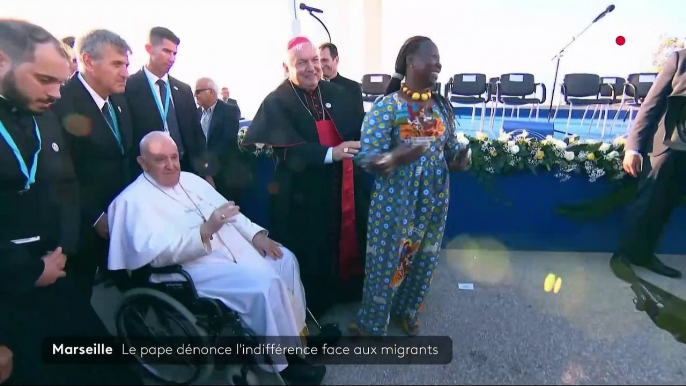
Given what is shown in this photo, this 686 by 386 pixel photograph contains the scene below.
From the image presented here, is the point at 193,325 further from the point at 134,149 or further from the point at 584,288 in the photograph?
the point at 584,288

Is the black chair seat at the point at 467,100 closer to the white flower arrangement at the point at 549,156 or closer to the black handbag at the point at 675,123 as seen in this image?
the white flower arrangement at the point at 549,156

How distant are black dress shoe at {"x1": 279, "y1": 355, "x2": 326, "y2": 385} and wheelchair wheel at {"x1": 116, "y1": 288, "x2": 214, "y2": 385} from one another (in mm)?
420

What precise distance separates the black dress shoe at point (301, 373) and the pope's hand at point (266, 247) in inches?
23.5

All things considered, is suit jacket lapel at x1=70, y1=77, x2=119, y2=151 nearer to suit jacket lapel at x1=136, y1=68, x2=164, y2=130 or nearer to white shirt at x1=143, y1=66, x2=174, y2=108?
suit jacket lapel at x1=136, y1=68, x2=164, y2=130

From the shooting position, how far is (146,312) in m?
2.19

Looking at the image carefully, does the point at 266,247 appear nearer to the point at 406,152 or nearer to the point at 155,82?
the point at 406,152

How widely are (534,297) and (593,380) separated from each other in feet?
3.09

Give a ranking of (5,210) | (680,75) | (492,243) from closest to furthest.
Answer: (5,210) → (680,75) → (492,243)

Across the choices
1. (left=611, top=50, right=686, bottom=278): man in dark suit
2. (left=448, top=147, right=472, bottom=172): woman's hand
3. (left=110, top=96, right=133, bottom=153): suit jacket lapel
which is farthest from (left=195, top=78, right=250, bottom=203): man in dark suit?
(left=611, top=50, right=686, bottom=278): man in dark suit

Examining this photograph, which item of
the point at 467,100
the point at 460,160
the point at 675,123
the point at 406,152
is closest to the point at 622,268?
the point at 675,123

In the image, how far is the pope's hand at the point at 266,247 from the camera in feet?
8.20

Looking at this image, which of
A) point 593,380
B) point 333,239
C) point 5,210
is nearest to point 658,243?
point 593,380

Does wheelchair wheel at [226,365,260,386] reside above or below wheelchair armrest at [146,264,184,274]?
below

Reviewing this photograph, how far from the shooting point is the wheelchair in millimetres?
2049
